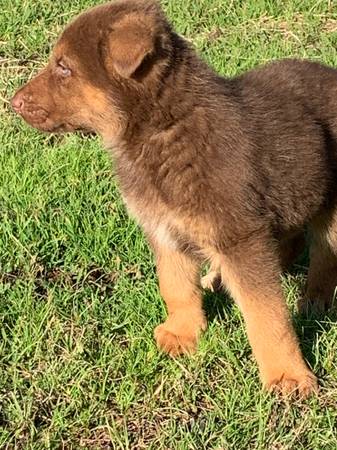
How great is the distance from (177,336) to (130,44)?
4.45ft

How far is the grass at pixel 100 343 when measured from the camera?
375 centimetres

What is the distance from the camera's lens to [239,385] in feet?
13.1

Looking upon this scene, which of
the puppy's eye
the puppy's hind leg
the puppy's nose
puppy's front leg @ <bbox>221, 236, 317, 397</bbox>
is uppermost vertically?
the puppy's eye

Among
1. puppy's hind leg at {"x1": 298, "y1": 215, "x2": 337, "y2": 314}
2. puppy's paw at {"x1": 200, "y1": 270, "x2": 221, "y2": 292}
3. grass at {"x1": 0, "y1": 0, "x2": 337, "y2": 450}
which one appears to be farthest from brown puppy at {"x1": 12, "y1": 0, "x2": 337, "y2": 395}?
puppy's paw at {"x1": 200, "y1": 270, "x2": 221, "y2": 292}

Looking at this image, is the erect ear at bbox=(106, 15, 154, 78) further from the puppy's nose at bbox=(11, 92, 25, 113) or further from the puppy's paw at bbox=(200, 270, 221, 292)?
the puppy's paw at bbox=(200, 270, 221, 292)

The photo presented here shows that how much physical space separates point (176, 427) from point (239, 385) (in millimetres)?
367

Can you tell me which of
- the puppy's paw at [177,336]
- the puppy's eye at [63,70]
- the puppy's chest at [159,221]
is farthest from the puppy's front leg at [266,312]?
the puppy's eye at [63,70]

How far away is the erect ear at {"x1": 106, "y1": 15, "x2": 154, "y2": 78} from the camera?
145 inches

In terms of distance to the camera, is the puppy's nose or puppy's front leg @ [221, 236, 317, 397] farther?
the puppy's nose

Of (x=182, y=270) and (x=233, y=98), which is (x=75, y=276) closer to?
(x=182, y=270)

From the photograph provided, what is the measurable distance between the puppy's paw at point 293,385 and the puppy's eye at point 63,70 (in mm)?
1545

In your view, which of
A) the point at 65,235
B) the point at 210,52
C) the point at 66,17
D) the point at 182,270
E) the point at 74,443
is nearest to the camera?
the point at 74,443

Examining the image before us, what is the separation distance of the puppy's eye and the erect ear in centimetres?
30

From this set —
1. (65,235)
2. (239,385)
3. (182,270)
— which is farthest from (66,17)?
(239,385)
